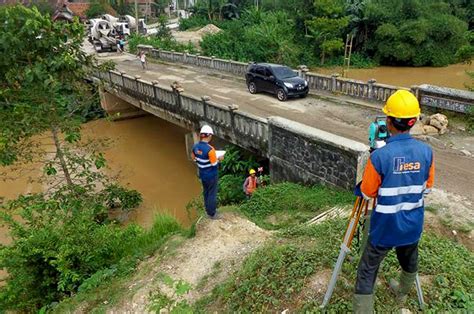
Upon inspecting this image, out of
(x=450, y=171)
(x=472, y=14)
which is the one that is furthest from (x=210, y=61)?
(x=472, y=14)

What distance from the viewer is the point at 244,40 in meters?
33.7

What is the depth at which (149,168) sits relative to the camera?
16.8 metres

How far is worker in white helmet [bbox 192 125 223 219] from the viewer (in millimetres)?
5832

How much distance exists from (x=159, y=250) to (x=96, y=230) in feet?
4.51

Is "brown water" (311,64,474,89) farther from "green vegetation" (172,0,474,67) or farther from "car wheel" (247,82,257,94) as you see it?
"car wheel" (247,82,257,94)

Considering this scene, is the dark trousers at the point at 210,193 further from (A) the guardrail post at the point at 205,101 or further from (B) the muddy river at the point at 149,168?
(A) the guardrail post at the point at 205,101

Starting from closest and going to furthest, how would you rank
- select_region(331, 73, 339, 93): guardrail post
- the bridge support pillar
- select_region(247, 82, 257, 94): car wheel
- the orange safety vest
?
the orange safety vest
select_region(331, 73, 339, 93): guardrail post
select_region(247, 82, 257, 94): car wheel
the bridge support pillar

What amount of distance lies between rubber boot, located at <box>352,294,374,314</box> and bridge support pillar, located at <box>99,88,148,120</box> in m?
21.0

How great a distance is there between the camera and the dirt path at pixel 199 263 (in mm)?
5074

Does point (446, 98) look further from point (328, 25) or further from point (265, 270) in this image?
point (328, 25)

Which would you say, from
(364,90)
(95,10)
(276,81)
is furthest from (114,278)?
(95,10)

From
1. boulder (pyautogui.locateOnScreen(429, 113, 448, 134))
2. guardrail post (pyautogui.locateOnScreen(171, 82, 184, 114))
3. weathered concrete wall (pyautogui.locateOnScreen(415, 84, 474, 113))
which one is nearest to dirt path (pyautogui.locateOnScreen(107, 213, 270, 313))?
boulder (pyautogui.locateOnScreen(429, 113, 448, 134))

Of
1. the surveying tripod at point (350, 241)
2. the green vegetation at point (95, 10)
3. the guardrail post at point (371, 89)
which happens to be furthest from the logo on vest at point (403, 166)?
the green vegetation at point (95, 10)

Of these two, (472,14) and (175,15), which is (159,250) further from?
Result: (175,15)
